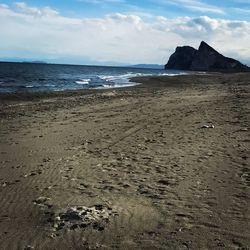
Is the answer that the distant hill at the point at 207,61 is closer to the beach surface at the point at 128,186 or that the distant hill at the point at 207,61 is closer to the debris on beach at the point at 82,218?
the beach surface at the point at 128,186

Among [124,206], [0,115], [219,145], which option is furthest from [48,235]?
[0,115]

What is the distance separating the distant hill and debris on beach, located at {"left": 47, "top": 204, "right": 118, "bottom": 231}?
14994 centimetres

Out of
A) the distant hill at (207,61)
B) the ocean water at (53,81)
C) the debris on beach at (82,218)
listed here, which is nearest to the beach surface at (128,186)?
the debris on beach at (82,218)

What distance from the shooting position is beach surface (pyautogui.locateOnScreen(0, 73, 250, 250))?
639 centimetres

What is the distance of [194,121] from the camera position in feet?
52.5

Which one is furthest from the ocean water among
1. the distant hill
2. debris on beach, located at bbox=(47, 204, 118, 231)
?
the distant hill

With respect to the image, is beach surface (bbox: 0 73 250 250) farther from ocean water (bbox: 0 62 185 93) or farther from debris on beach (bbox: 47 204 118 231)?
ocean water (bbox: 0 62 185 93)

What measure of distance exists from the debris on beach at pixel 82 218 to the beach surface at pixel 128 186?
2 centimetres

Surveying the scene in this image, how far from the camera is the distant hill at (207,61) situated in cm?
16200

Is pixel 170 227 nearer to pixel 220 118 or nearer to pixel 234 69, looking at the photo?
pixel 220 118

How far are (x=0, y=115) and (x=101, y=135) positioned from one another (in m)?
8.72

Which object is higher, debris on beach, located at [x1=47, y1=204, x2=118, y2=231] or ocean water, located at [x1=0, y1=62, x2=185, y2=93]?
debris on beach, located at [x1=47, y1=204, x2=118, y2=231]

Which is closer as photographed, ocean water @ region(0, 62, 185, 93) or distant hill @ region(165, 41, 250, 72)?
ocean water @ region(0, 62, 185, 93)

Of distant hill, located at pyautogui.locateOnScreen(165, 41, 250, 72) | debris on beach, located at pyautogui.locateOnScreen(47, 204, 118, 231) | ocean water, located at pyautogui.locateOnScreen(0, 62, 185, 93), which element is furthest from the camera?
distant hill, located at pyautogui.locateOnScreen(165, 41, 250, 72)
